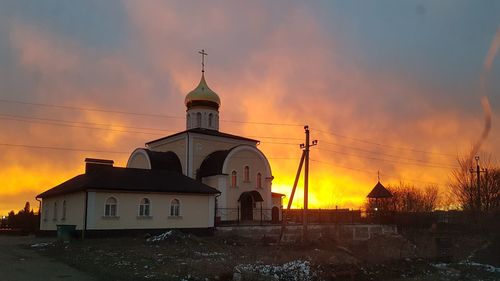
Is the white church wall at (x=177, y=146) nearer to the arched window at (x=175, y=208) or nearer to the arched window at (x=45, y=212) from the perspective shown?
the arched window at (x=175, y=208)

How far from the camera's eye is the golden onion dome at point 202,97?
4838 cm

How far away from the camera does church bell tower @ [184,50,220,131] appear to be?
4822 cm

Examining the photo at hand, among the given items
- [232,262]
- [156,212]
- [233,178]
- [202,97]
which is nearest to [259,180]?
[233,178]

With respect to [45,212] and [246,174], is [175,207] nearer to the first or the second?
[246,174]

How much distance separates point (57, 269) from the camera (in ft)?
61.4

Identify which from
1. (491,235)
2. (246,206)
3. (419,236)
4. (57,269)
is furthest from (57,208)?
(491,235)

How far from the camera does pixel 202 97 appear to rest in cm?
4838

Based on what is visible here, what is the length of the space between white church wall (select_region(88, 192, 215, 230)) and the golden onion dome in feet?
48.5

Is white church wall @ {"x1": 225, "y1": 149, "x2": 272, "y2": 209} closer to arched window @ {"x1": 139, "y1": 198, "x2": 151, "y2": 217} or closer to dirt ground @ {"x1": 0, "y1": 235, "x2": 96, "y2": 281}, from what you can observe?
arched window @ {"x1": 139, "y1": 198, "x2": 151, "y2": 217}

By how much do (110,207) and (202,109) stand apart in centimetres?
1874

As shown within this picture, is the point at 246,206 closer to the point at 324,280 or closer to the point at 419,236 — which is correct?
the point at 419,236

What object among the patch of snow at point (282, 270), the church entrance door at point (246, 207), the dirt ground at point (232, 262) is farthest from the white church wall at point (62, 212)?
the patch of snow at point (282, 270)

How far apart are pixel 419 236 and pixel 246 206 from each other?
49.7ft

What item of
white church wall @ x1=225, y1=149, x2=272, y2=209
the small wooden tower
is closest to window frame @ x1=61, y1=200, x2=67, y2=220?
white church wall @ x1=225, y1=149, x2=272, y2=209
